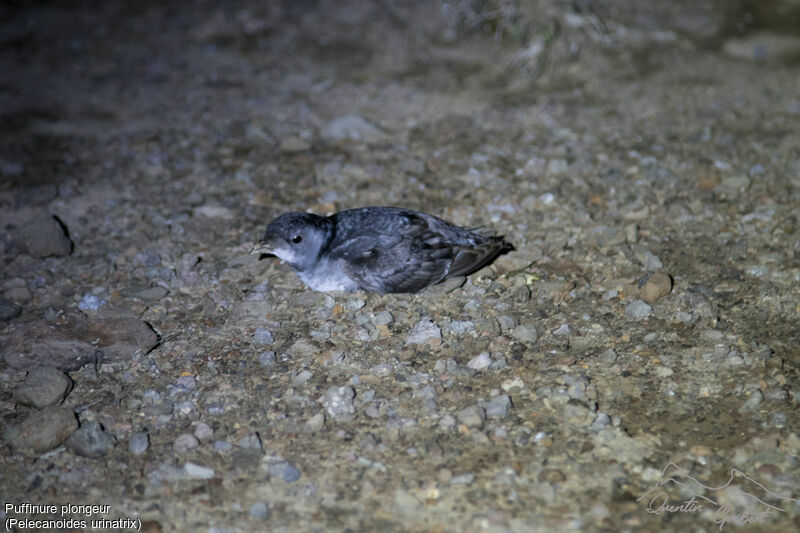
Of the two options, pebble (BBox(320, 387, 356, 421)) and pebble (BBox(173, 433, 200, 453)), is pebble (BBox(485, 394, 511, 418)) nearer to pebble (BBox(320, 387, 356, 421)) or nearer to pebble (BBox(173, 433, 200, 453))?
pebble (BBox(320, 387, 356, 421))

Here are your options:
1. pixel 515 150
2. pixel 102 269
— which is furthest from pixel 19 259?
pixel 515 150

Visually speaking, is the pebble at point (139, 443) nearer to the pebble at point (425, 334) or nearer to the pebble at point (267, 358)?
the pebble at point (267, 358)

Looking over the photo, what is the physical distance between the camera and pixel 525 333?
507cm

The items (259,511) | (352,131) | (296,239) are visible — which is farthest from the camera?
(352,131)

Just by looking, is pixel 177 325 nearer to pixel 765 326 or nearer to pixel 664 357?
pixel 664 357

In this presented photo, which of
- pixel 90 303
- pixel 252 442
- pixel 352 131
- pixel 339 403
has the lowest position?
pixel 90 303

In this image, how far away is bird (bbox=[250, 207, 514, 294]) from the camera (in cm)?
530

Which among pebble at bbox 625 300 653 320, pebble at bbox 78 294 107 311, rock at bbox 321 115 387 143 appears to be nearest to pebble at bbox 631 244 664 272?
pebble at bbox 625 300 653 320

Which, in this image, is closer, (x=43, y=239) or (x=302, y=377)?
(x=302, y=377)

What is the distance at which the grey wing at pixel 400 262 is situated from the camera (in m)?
5.28

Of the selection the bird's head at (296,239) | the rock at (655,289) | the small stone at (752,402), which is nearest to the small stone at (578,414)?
the small stone at (752,402)

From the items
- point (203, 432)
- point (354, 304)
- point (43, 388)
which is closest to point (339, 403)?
point (203, 432)

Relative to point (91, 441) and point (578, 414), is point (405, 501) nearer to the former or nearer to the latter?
point (578, 414)

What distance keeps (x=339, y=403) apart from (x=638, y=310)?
2.20 metres
